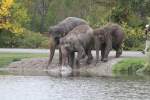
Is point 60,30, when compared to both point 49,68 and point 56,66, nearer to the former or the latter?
point 56,66

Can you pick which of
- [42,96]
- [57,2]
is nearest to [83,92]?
[42,96]

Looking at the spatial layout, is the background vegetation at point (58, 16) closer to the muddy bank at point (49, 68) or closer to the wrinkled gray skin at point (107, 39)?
the wrinkled gray skin at point (107, 39)

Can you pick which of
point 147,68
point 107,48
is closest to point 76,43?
point 107,48

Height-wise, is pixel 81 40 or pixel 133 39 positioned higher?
pixel 81 40

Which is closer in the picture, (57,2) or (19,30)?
(19,30)

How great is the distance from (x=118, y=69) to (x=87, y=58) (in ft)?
11.4

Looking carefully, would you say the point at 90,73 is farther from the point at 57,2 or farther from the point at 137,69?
the point at 57,2

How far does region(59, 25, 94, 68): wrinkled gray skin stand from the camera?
50.5m

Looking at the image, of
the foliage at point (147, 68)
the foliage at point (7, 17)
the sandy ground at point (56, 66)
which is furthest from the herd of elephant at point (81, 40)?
the foliage at point (7, 17)

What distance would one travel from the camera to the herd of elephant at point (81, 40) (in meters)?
50.6

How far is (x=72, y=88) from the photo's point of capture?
118ft

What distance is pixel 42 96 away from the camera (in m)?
32.8

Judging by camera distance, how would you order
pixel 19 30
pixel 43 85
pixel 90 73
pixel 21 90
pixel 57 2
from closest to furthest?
1. pixel 21 90
2. pixel 43 85
3. pixel 90 73
4. pixel 19 30
5. pixel 57 2

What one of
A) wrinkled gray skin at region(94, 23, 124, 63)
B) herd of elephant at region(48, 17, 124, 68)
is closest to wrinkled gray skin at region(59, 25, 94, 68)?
A: herd of elephant at region(48, 17, 124, 68)
